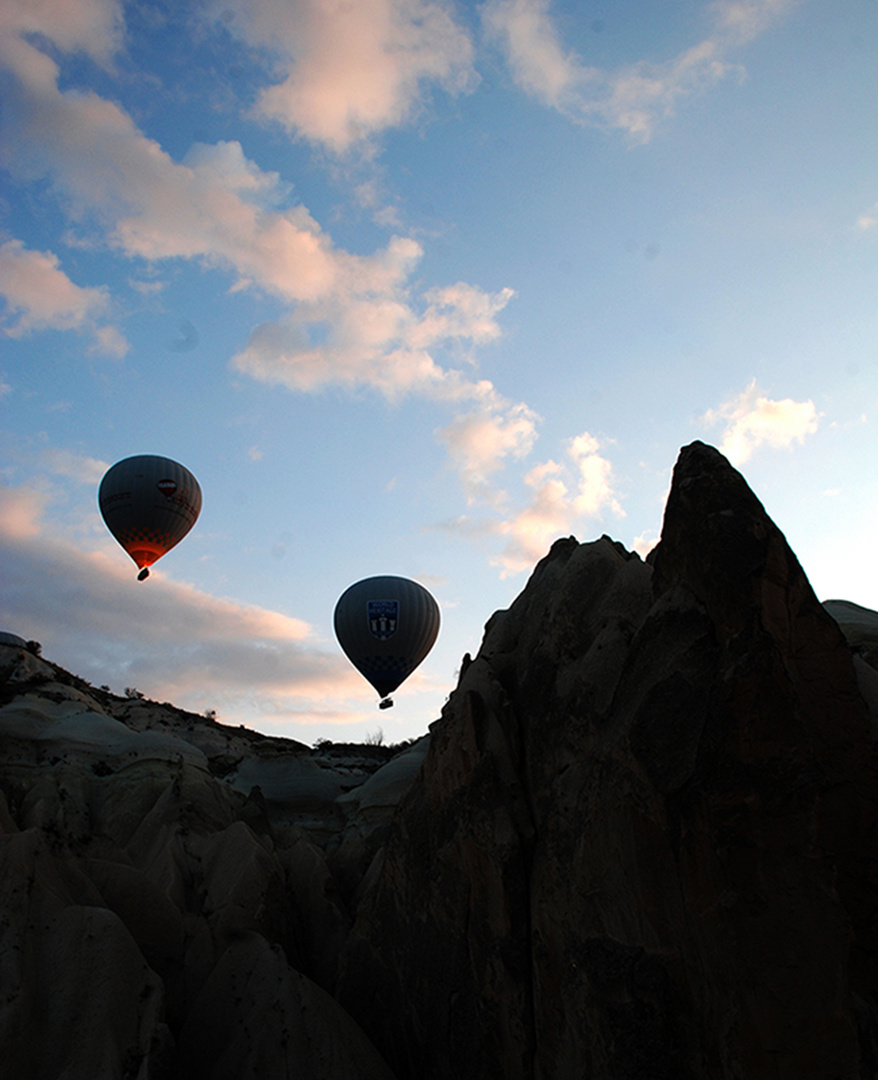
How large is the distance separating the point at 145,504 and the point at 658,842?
30781 mm

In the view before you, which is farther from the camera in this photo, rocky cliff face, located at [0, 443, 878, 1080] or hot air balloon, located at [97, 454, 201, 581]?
hot air balloon, located at [97, 454, 201, 581]

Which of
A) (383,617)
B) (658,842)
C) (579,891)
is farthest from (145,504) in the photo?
→ (658,842)

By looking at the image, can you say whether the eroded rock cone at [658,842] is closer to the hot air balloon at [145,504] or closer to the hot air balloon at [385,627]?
the hot air balloon at [385,627]

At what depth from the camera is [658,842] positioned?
19.3ft

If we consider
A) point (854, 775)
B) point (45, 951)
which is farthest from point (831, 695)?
point (45, 951)

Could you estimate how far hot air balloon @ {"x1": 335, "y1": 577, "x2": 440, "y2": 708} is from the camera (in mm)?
33781

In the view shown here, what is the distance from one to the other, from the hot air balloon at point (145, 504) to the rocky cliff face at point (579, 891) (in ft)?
76.4

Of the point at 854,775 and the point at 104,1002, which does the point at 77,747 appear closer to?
the point at 104,1002

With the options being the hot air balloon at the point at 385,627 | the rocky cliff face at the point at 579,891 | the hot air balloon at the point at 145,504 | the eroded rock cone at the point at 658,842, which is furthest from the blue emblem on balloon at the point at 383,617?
the eroded rock cone at the point at 658,842

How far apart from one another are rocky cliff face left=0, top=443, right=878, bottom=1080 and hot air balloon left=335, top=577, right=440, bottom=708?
72.3ft

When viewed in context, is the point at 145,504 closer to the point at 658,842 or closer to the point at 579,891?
the point at 579,891

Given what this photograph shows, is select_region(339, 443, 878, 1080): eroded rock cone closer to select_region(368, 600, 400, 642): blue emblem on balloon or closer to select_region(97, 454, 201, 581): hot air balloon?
select_region(368, 600, 400, 642): blue emblem on balloon

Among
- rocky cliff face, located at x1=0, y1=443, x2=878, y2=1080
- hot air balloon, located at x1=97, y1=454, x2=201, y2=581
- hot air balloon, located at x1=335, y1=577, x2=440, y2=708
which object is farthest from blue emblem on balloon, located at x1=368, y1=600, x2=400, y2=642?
rocky cliff face, located at x1=0, y1=443, x2=878, y2=1080

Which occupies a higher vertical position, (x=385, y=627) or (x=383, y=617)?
(x=383, y=617)
